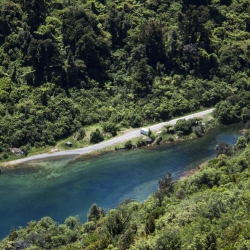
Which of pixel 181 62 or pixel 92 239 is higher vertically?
pixel 181 62

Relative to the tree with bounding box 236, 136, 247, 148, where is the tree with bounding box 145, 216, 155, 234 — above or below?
above

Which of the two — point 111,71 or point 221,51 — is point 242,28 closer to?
point 221,51

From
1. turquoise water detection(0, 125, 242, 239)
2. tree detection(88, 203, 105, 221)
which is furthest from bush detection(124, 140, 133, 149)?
tree detection(88, 203, 105, 221)

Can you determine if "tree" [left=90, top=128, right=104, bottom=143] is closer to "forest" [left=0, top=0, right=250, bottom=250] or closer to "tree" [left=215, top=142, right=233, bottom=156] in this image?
"forest" [left=0, top=0, right=250, bottom=250]

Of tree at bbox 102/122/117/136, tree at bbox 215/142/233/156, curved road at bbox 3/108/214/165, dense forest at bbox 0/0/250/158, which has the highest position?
dense forest at bbox 0/0/250/158

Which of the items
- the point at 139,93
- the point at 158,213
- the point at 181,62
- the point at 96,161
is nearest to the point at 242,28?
the point at 181,62

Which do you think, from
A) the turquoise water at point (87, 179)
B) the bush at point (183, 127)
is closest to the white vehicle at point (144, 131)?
the turquoise water at point (87, 179)
